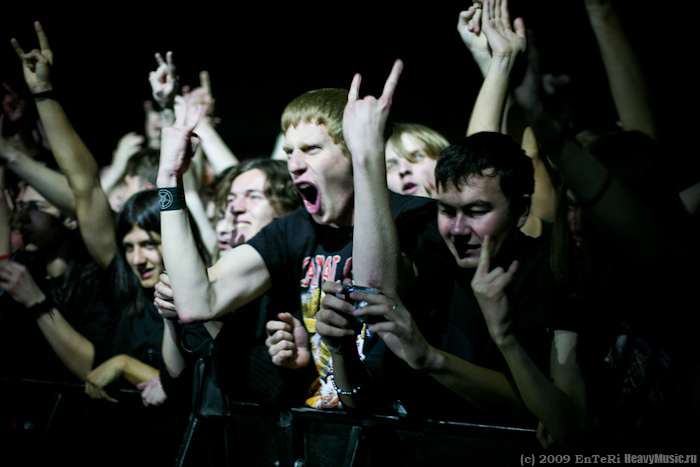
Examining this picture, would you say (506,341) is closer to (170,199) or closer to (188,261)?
(188,261)

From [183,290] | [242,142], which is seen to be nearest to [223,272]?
[183,290]

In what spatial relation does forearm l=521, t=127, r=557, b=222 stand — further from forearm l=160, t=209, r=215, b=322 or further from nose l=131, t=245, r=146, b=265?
nose l=131, t=245, r=146, b=265

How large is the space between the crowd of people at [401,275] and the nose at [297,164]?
0.04ft

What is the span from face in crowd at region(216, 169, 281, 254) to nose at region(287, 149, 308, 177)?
0.76m

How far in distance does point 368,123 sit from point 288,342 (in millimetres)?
745

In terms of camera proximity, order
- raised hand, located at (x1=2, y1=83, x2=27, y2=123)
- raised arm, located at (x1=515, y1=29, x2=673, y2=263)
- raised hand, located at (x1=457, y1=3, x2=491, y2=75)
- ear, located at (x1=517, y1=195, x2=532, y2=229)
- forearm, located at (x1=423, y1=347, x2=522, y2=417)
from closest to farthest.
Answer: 1. raised arm, located at (x1=515, y1=29, x2=673, y2=263)
2. forearm, located at (x1=423, y1=347, x2=522, y2=417)
3. ear, located at (x1=517, y1=195, x2=532, y2=229)
4. raised hand, located at (x1=457, y1=3, x2=491, y2=75)
5. raised hand, located at (x1=2, y1=83, x2=27, y2=123)

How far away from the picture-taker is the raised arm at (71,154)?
8.89 ft

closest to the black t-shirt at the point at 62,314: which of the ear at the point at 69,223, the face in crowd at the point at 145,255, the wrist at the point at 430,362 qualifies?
the ear at the point at 69,223

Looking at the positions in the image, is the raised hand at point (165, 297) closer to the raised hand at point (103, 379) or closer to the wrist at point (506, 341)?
the raised hand at point (103, 379)

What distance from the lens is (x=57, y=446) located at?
7.84 ft

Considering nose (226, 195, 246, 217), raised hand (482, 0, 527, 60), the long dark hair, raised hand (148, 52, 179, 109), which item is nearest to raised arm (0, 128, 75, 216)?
the long dark hair

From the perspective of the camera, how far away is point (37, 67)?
9.03 feet

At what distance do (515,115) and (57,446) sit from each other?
231cm

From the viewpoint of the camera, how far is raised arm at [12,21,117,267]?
2.71 m
